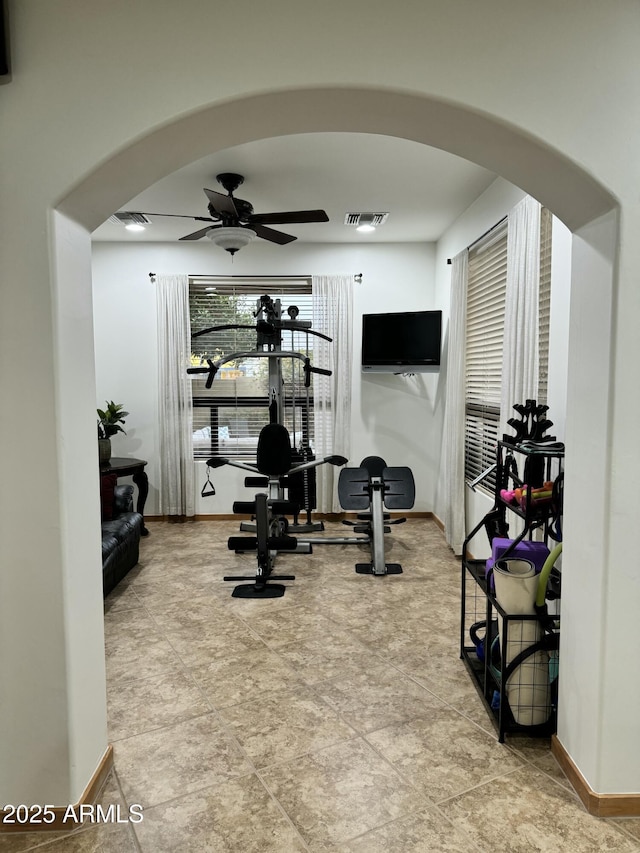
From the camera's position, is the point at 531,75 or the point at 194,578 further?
the point at 194,578

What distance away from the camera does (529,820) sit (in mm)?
1743

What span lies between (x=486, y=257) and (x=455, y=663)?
272cm

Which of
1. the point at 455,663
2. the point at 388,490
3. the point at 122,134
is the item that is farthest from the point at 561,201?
the point at 388,490

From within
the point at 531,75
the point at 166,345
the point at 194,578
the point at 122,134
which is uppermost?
the point at 531,75

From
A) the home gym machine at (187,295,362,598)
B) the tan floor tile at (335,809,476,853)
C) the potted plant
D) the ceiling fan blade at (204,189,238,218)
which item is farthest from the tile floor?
the ceiling fan blade at (204,189,238,218)

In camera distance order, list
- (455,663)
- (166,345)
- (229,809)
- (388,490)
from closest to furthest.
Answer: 1. (229,809)
2. (455,663)
3. (388,490)
4. (166,345)

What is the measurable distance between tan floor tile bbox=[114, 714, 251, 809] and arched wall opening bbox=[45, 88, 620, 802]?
0.19 meters

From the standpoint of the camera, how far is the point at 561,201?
5.93ft

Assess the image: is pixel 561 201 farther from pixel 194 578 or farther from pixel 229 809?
pixel 194 578

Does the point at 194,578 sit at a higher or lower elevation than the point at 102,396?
lower

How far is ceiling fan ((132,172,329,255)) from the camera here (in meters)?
3.31

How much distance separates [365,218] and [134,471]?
2.93 metres

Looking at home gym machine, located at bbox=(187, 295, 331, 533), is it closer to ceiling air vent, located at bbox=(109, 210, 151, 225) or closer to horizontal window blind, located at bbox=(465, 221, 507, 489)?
ceiling air vent, located at bbox=(109, 210, 151, 225)

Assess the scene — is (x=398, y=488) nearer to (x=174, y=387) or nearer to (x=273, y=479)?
(x=273, y=479)
